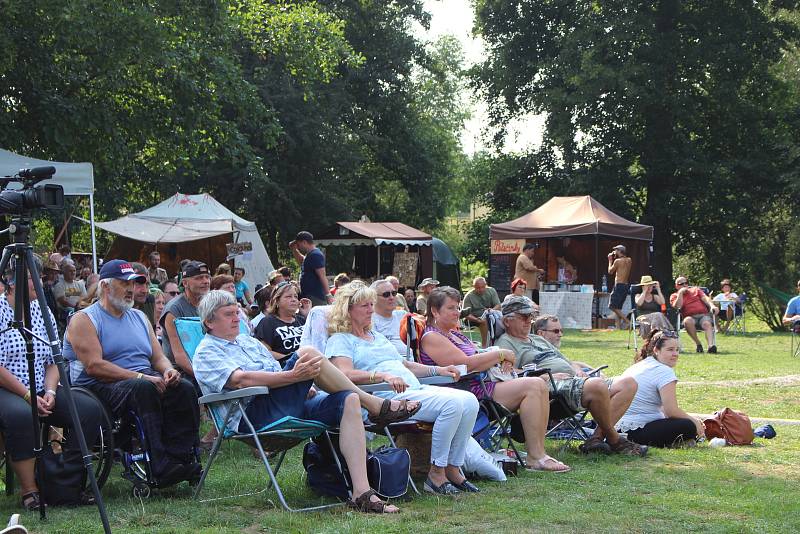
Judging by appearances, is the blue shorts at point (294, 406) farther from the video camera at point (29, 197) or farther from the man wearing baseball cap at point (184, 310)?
the video camera at point (29, 197)

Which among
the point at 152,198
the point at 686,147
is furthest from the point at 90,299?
the point at 686,147

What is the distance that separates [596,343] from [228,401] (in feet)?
39.5

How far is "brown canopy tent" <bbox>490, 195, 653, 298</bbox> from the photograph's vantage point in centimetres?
2166

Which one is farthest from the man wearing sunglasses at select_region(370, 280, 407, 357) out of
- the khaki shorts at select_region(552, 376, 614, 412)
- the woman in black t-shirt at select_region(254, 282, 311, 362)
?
the khaki shorts at select_region(552, 376, 614, 412)

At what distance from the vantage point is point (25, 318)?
4.67 m

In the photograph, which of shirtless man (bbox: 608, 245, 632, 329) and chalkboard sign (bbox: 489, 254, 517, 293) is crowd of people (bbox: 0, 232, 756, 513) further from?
chalkboard sign (bbox: 489, 254, 517, 293)

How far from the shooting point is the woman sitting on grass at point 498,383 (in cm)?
613

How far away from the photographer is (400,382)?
552 cm

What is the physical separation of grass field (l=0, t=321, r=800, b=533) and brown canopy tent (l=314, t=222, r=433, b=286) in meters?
15.6

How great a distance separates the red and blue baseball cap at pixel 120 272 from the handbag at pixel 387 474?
1599 mm

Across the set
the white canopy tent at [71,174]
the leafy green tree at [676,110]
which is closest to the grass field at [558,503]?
the white canopy tent at [71,174]

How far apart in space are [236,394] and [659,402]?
335cm

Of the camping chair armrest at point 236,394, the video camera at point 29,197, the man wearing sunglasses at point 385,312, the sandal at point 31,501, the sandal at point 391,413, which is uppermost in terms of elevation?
the video camera at point 29,197

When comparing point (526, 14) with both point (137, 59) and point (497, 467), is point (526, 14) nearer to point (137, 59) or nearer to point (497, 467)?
point (137, 59)
